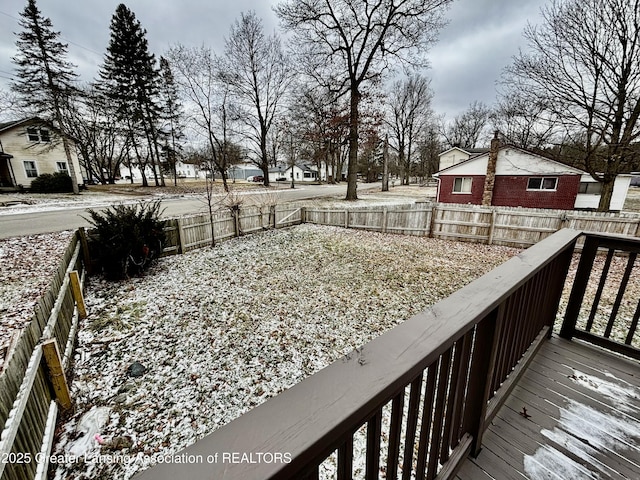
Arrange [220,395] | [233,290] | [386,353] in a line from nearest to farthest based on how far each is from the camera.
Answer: [386,353] < [220,395] < [233,290]

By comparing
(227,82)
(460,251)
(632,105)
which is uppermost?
(227,82)

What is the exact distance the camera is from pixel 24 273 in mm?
4879

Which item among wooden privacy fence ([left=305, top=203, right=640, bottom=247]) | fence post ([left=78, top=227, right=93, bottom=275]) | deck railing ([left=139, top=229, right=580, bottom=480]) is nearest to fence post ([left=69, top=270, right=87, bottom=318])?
fence post ([left=78, top=227, right=93, bottom=275])

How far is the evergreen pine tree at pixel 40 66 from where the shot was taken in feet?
49.4

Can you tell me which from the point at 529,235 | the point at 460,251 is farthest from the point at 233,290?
the point at 529,235

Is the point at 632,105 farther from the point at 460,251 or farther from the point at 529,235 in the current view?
the point at 460,251

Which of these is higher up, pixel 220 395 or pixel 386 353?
pixel 386 353

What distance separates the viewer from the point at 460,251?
883 cm

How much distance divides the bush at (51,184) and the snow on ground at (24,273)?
14.1 m

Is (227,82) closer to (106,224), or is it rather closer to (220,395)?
(106,224)

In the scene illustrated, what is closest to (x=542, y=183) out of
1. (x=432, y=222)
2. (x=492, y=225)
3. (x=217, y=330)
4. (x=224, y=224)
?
(x=492, y=225)

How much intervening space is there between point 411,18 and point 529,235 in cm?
1269

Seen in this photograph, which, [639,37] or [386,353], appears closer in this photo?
[386,353]

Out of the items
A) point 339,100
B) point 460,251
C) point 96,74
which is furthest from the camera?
point 96,74
